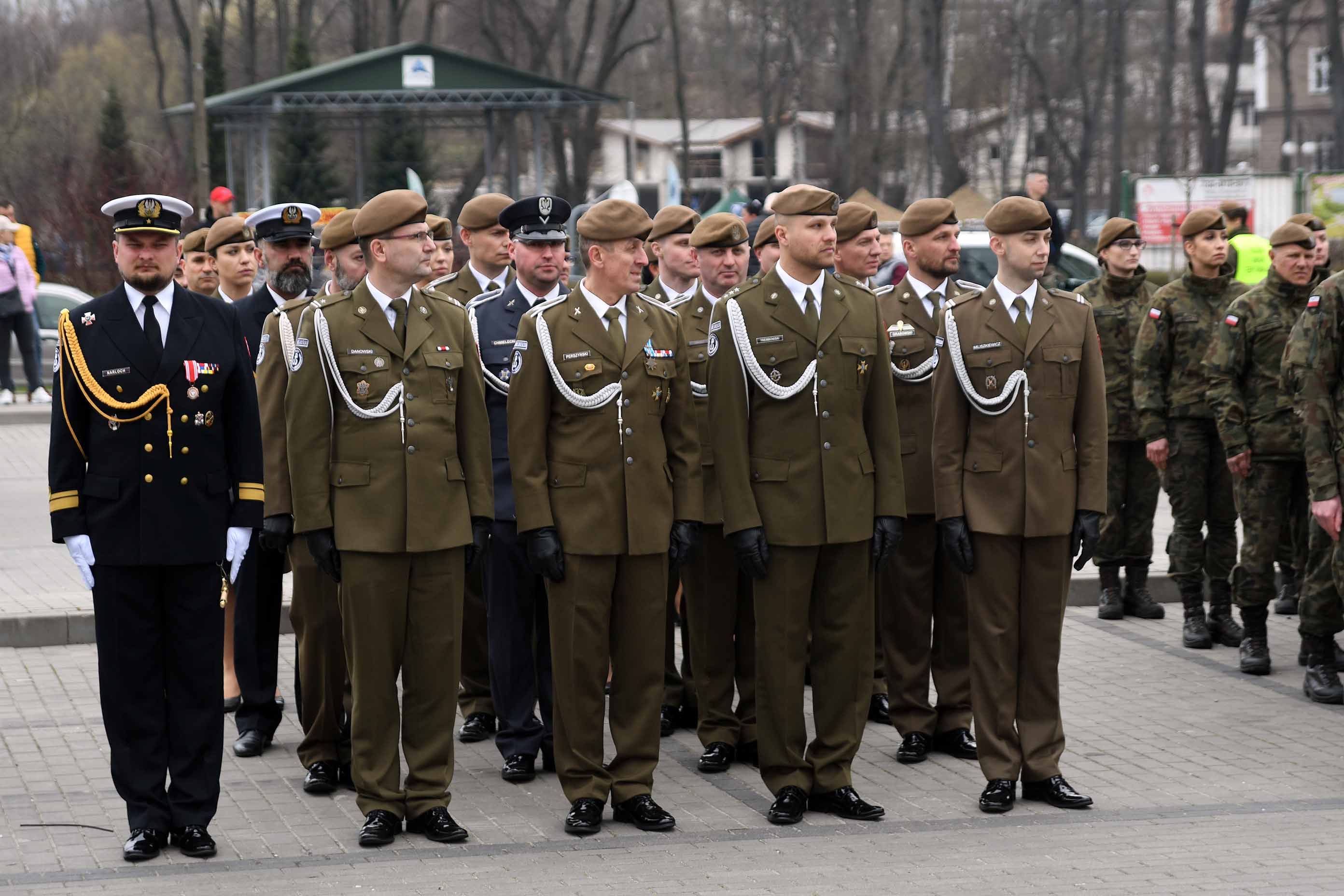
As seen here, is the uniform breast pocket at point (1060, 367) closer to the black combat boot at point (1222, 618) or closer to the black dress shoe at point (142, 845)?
the black combat boot at point (1222, 618)

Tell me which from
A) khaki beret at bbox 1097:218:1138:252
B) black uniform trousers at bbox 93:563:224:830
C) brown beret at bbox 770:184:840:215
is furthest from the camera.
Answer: khaki beret at bbox 1097:218:1138:252

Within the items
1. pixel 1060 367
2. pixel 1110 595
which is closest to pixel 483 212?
pixel 1060 367

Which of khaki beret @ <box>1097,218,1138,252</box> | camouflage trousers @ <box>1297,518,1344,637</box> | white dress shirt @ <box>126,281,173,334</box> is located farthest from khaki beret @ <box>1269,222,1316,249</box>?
white dress shirt @ <box>126,281,173,334</box>

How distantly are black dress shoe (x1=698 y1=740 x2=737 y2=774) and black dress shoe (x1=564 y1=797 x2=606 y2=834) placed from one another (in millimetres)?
950

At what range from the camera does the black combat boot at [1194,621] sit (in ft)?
33.0

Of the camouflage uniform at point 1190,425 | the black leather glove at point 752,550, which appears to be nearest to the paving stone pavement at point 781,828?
the black leather glove at point 752,550

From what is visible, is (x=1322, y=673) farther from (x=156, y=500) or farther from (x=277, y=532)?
(x=156, y=500)

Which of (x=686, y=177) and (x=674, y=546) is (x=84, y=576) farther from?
(x=686, y=177)

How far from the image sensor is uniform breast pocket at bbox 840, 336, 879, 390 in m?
6.91

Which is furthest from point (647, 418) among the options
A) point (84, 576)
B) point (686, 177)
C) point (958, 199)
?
point (686, 177)

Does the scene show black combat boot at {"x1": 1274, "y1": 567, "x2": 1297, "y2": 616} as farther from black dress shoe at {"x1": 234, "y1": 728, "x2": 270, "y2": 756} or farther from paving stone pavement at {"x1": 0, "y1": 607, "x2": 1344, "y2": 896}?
black dress shoe at {"x1": 234, "y1": 728, "x2": 270, "y2": 756}

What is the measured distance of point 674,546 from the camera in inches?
266

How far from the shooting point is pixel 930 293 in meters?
8.09

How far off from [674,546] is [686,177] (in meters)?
47.4
